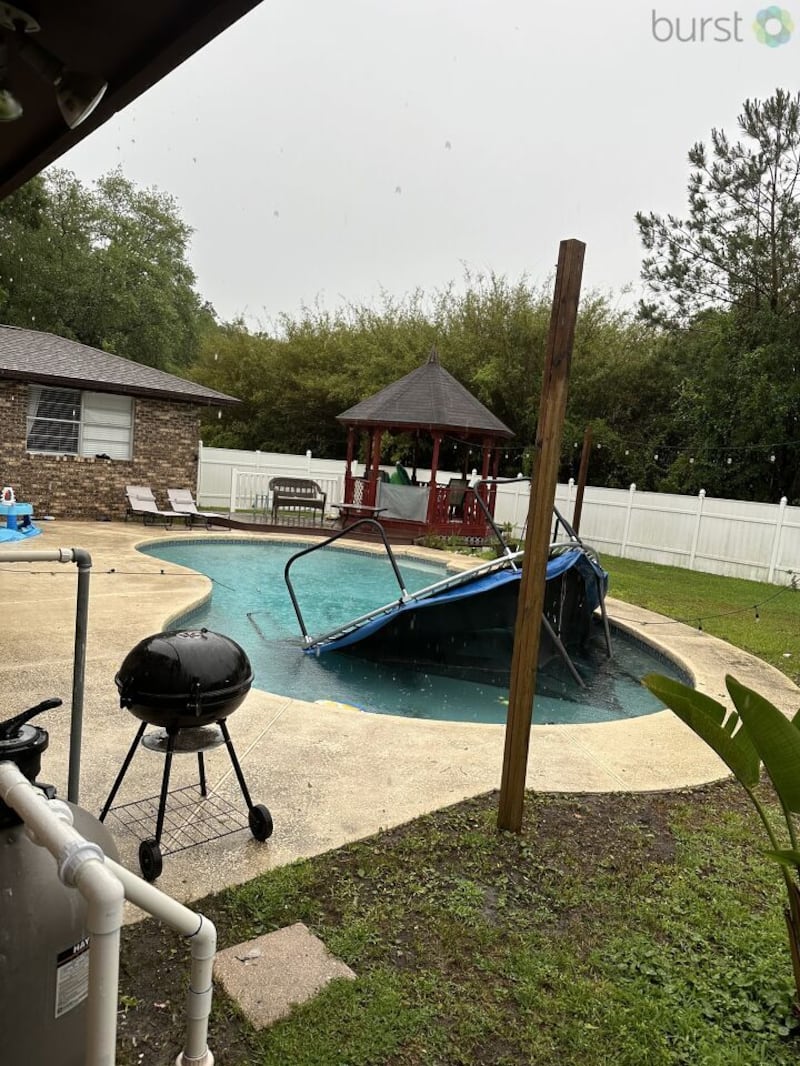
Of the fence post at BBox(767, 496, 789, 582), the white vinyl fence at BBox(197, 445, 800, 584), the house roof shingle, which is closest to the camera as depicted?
the fence post at BBox(767, 496, 789, 582)

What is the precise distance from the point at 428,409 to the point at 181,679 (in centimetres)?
1440

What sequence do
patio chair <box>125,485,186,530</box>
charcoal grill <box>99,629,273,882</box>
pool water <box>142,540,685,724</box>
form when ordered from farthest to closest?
patio chair <box>125,485,186,530</box> → pool water <box>142,540,685,724</box> → charcoal grill <box>99,629,273,882</box>

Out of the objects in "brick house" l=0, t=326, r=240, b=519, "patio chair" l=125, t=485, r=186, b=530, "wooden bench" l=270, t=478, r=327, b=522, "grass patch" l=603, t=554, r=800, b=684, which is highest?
"brick house" l=0, t=326, r=240, b=519

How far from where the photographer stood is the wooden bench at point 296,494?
17359 millimetres

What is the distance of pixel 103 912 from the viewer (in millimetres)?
1086

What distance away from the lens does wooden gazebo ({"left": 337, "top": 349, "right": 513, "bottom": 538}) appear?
16.2 meters

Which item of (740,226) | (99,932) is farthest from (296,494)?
(99,932)

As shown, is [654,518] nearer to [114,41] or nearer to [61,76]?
[114,41]

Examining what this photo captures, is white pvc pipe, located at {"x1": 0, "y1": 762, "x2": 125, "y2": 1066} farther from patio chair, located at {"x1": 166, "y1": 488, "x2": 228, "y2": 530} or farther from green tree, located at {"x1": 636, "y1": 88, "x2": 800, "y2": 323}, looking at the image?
green tree, located at {"x1": 636, "y1": 88, "x2": 800, "y2": 323}

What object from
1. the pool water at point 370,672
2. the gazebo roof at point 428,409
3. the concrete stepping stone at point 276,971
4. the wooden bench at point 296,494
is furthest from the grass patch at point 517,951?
the wooden bench at point 296,494

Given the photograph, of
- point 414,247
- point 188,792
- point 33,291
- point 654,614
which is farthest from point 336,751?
point 414,247

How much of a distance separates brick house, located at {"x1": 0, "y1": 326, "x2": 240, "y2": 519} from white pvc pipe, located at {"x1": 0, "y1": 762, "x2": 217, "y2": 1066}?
14.9 meters

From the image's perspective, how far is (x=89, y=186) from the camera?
109 ft

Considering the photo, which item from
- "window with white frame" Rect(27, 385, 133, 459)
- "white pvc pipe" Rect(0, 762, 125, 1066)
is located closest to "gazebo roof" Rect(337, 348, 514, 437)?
"window with white frame" Rect(27, 385, 133, 459)
